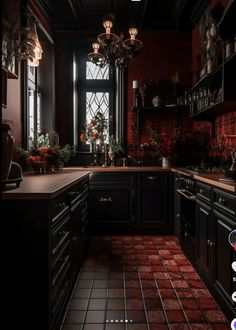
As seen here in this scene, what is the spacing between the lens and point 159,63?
5301 millimetres

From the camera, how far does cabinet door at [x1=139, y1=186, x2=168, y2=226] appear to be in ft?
15.1

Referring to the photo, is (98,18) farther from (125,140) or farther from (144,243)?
(144,243)

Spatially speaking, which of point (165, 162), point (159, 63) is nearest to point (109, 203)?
point (165, 162)

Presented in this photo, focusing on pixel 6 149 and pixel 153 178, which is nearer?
pixel 6 149

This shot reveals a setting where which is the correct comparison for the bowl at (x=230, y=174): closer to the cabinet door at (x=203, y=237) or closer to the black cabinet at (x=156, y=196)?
the cabinet door at (x=203, y=237)

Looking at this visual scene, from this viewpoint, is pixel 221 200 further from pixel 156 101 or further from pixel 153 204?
pixel 156 101

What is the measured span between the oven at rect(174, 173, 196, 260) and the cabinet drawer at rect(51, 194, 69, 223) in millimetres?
1421

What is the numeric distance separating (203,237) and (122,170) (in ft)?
6.52

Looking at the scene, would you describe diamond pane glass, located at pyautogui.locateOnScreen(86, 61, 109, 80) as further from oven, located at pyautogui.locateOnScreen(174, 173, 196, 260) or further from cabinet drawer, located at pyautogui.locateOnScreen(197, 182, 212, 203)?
cabinet drawer, located at pyautogui.locateOnScreen(197, 182, 212, 203)

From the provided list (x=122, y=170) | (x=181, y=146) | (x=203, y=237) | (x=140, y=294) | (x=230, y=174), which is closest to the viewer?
(x=230, y=174)

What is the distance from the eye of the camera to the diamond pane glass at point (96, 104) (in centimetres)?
545

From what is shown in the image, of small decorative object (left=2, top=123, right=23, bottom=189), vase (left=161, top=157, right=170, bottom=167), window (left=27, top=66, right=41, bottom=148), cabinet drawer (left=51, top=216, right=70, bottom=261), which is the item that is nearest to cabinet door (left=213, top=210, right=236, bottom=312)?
cabinet drawer (left=51, top=216, right=70, bottom=261)

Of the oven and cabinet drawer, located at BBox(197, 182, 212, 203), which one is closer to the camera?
cabinet drawer, located at BBox(197, 182, 212, 203)

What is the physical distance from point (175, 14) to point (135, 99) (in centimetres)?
140
